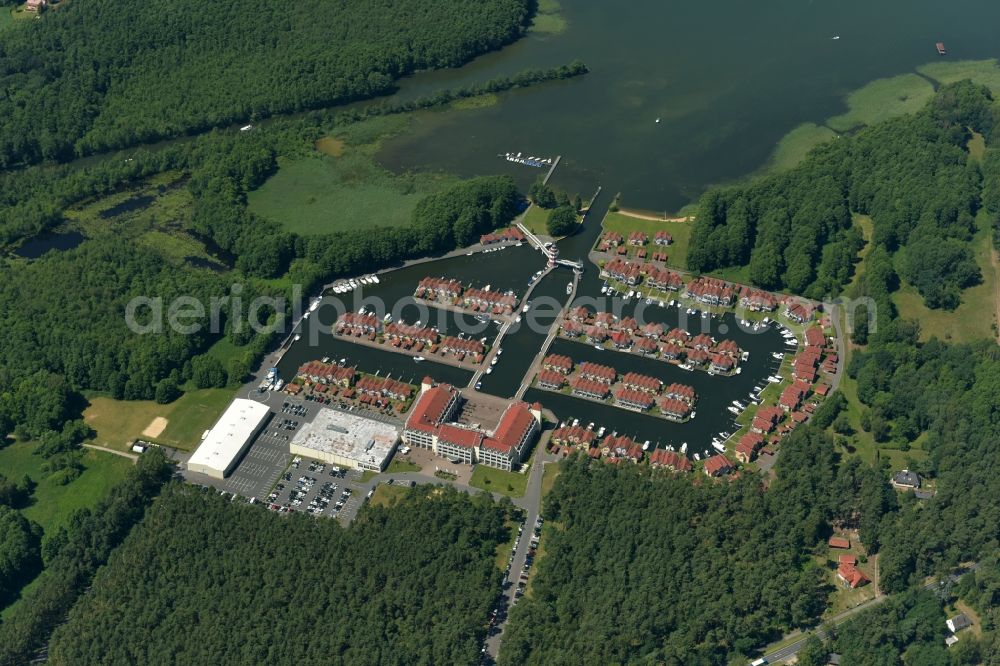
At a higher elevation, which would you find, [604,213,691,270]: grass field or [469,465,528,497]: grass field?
[604,213,691,270]: grass field

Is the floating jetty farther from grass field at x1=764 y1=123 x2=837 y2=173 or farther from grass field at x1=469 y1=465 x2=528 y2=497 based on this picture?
grass field at x1=469 y1=465 x2=528 y2=497

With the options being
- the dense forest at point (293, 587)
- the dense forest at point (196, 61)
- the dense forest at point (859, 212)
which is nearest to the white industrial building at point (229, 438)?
the dense forest at point (293, 587)

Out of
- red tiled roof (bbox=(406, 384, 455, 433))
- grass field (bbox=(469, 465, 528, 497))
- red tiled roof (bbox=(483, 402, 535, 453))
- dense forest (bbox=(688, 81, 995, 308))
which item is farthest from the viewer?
dense forest (bbox=(688, 81, 995, 308))

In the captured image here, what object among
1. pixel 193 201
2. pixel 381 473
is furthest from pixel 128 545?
pixel 193 201

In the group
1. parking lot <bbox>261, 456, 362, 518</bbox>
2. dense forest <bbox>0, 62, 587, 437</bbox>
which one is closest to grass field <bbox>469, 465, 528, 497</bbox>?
parking lot <bbox>261, 456, 362, 518</bbox>

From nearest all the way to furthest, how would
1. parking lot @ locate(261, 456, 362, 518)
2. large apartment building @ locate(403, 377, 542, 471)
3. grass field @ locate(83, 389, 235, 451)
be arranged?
parking lot @ locate(261, 456, 362, 518) < large apartment building @ locate(403, 377, 542, 471) < grass field @ locate(83, 389, 235, 451)

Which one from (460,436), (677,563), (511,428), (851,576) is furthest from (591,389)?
(851,576)

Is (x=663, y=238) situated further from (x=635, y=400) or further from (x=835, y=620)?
(x=835, y=620)
